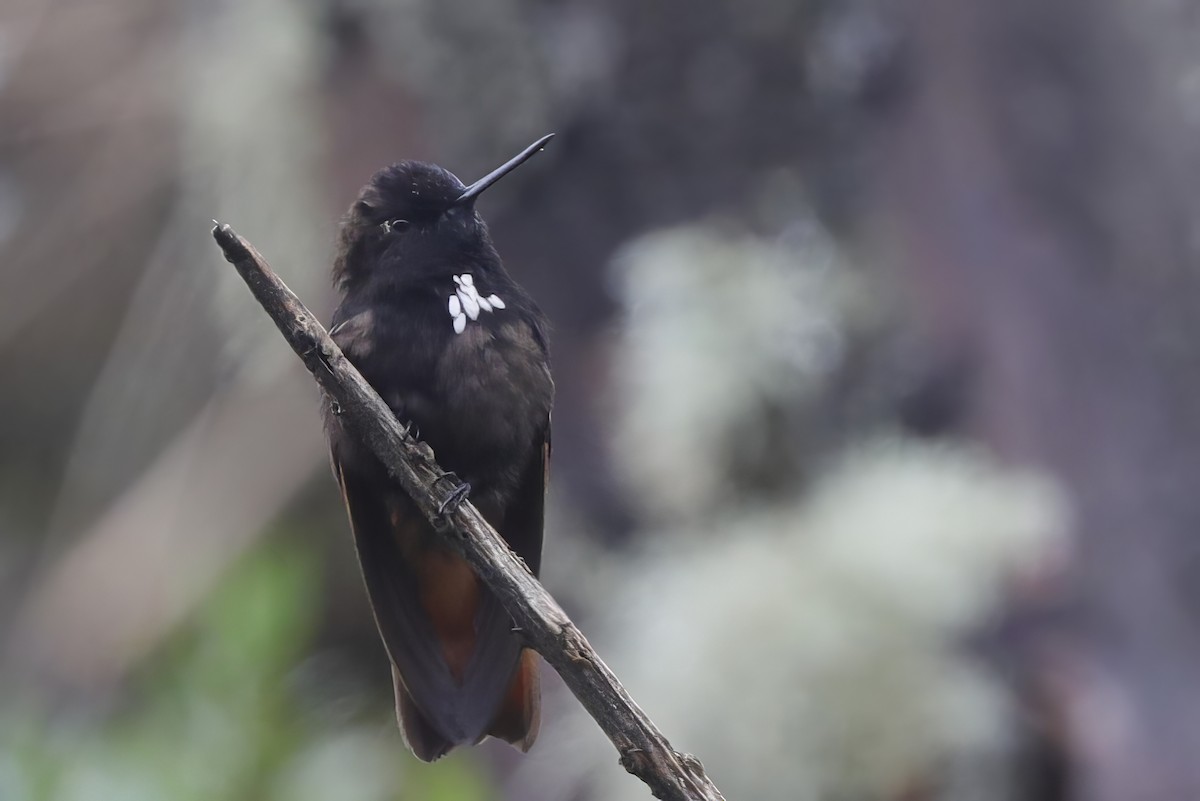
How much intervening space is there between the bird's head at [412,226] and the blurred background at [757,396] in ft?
2.07

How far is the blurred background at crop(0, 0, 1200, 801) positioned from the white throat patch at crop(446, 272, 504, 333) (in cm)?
86

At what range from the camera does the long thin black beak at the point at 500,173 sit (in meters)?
2.18

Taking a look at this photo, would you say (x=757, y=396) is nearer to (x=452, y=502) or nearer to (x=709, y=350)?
(x=709, y=350)

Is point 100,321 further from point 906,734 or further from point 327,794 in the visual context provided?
point 906,734

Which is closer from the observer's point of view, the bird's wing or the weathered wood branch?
the weathered wood branch

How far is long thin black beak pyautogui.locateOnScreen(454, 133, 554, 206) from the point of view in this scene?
2184mm

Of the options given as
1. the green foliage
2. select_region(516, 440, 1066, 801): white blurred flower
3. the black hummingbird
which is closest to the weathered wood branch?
the black hummingbird

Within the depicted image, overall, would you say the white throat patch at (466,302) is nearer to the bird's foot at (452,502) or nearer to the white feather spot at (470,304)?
the white feather spot at (470,304)

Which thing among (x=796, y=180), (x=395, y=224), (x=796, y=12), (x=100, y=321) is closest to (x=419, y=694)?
(x=395, y=224)

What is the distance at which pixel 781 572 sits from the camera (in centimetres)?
355

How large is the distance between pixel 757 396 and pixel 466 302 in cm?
154

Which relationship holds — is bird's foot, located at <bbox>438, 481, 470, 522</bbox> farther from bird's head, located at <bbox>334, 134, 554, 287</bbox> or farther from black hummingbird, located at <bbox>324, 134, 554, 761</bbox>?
bird's head, located at <bbox>334, 134, 554, 287</bbox>

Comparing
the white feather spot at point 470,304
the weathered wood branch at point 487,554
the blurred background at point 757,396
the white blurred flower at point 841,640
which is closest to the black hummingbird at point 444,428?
the white feather spot at point 470,304

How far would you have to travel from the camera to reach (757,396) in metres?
3.69
